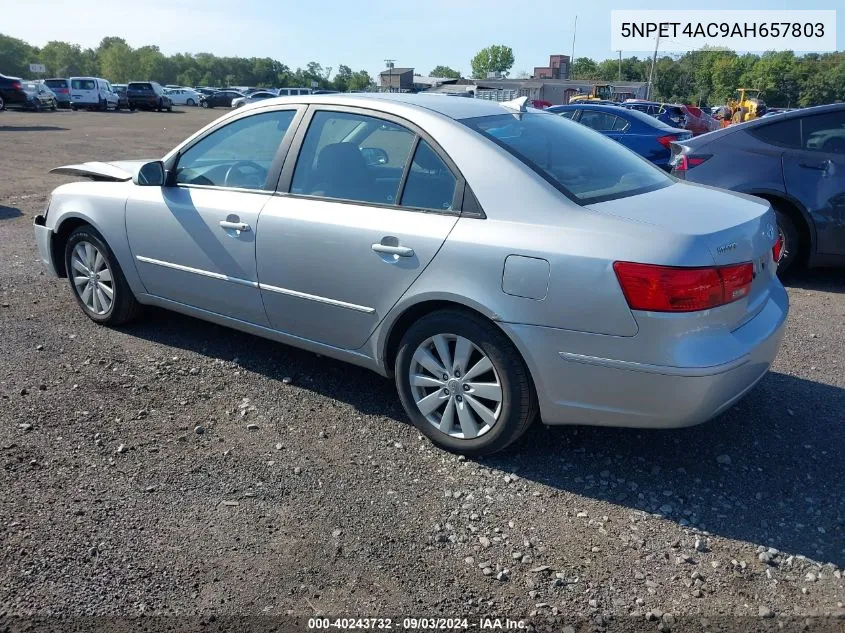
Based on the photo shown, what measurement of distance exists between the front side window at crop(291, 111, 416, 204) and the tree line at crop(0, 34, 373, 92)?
116m

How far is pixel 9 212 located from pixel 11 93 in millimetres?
A: 29244

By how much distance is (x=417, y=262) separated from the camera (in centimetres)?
350

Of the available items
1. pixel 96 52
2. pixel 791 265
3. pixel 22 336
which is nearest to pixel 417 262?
pixel 22 336

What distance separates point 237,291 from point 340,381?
2.69 ft

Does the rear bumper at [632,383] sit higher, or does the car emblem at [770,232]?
the car emblem at [770,232]

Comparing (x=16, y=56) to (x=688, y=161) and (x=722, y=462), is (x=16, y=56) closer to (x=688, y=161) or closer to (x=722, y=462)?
(x=688, y=161)

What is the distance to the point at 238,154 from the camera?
4.50 meters

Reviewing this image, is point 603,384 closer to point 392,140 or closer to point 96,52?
point 392,140

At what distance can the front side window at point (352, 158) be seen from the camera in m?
3.77

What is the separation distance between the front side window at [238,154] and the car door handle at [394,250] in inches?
39.5

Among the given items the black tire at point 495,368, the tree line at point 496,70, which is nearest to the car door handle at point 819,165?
→ the black tire at point 495,368

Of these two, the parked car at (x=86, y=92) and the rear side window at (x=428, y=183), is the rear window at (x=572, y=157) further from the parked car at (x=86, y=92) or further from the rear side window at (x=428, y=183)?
the parked car at (x=86, y=92)

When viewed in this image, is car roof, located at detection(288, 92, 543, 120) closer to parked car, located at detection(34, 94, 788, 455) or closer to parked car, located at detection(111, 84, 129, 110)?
parked car, located at detection(34, 94, 788, 455)

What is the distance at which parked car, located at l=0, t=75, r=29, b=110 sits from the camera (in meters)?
34.0
